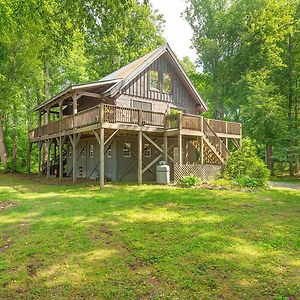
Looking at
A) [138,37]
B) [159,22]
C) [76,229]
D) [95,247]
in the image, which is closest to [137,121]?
[76,229]

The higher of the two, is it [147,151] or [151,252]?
[147,151]

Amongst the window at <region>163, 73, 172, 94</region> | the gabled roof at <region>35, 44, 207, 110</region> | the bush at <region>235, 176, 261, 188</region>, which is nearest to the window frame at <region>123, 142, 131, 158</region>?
the gabled roof at <region>35, 44, 207, 110</region>

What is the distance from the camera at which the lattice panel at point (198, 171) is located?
17062 mm

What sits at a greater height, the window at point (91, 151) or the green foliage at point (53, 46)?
the green foliage at point (53, 46)

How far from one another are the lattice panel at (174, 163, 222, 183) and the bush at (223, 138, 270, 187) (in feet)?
2.44

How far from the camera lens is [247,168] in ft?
58.4

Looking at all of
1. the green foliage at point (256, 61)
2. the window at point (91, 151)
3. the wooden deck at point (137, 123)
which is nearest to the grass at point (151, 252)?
the wooden deck at point (137, 123)

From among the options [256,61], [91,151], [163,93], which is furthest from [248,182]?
[256,61]

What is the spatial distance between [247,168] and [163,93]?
28.1 ft

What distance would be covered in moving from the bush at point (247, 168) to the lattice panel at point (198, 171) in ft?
2.44

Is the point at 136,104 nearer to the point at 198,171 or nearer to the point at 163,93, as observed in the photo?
the point at 163,93

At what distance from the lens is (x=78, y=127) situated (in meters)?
17.7

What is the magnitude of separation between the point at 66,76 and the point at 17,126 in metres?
8.23

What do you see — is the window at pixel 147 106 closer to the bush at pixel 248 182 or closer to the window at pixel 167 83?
the window at pixel 167 83
